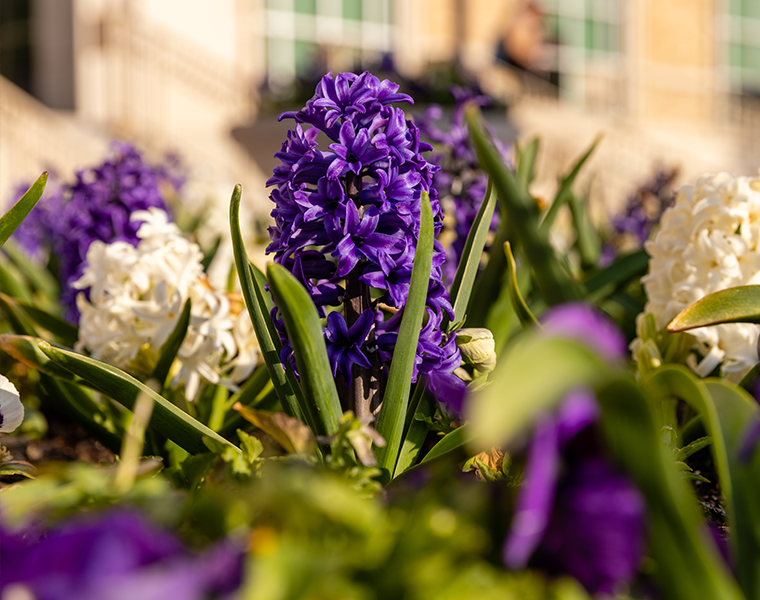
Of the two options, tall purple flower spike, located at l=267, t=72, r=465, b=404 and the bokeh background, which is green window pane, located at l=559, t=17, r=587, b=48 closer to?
the bokeh background

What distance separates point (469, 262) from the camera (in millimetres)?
959

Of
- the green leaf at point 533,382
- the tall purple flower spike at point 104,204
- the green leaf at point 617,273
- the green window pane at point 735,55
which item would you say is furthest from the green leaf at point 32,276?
the green window pane at point 735,55

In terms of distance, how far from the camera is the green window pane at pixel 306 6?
10.2 metres

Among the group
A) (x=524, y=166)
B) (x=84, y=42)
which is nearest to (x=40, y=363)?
(x=524, y=166)

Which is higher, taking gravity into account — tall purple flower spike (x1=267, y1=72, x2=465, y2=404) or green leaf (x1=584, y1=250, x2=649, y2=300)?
tall purple flower spike (x1=267, y1=72, x2=465, y2=404)

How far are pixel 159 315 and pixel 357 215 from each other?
53cm

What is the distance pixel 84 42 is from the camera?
8453 mm

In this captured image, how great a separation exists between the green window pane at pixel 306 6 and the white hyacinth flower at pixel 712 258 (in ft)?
32.7

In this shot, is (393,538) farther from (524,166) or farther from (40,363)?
(524,166)

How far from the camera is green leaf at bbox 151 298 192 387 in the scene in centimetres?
104

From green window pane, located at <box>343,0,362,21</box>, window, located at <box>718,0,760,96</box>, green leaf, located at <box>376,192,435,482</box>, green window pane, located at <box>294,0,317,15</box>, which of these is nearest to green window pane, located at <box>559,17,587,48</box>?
window, located at <box>718,0,760,96</box>

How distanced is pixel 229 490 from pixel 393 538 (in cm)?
23

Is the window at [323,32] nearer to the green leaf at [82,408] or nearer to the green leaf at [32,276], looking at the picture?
the green leaf at [32,276]

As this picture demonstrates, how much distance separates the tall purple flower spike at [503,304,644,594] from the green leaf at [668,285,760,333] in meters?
0.44
